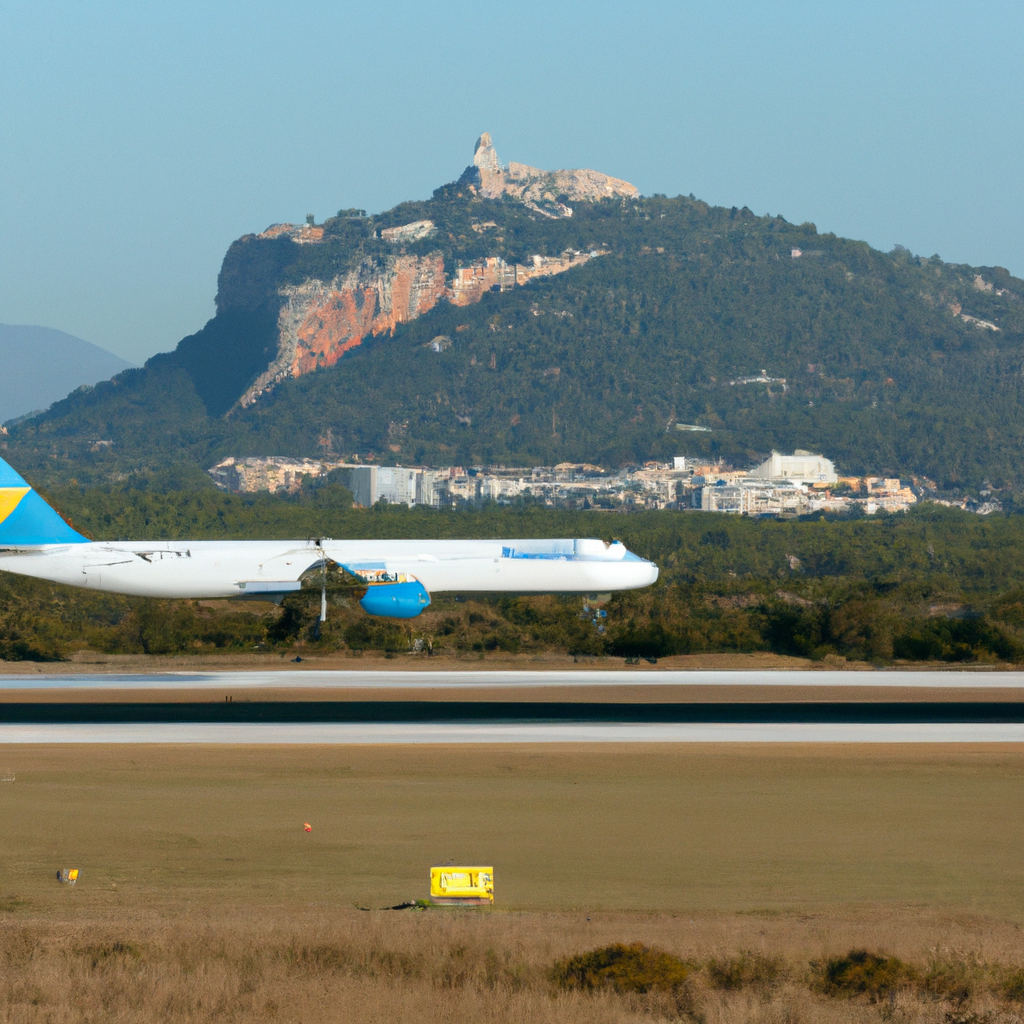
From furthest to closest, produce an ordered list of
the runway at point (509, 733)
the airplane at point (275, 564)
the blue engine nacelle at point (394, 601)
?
1. the airplane at point (275, 564)
2. the blue engine nacelle at point (394, 601)
3. the runway at point (509, 733)

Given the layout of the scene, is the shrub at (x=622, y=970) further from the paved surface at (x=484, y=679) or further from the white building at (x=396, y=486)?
the white building at (x=396, y=486)

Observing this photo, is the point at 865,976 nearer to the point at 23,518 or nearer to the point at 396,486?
the point at 23,518

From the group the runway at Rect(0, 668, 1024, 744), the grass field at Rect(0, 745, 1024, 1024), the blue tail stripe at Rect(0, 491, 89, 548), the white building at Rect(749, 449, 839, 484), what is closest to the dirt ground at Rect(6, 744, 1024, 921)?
the grass field at Rect(0, 745, 1024, 1024)

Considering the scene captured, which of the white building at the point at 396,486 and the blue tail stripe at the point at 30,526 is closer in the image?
the blue tail stripe at the point at 30,526

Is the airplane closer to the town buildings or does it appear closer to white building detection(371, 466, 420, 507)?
the town buildings

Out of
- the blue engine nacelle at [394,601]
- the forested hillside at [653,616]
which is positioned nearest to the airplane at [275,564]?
the blue engine nacelle at [394,601]

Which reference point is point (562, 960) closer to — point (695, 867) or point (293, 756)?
point (695, 867)
